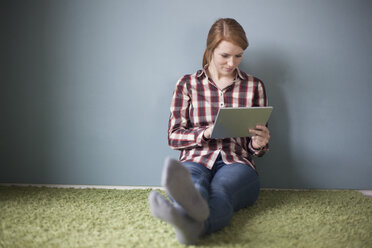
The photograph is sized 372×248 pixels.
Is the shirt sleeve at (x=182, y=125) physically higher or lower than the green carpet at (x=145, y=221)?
higher

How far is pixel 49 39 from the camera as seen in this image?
178 centimetres

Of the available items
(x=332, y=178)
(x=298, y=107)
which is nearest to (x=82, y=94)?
(x=298, y=107)

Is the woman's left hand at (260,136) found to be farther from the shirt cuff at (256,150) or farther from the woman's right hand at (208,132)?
the woman's right hand at (208,132)

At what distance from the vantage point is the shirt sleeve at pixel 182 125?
148 centimetres

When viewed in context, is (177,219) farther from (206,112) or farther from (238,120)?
(206,112)

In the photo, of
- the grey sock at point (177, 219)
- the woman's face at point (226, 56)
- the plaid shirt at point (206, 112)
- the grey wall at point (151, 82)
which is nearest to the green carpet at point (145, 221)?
the grey sock at point (177, 219)

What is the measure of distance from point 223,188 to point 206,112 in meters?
0.47

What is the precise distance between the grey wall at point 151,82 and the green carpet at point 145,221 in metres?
0.18

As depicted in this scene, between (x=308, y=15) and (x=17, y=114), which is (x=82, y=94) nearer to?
(x=17, y=114)

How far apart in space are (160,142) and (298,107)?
2.68 feet

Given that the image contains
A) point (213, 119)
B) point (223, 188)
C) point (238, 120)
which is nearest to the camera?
point (223, 188)

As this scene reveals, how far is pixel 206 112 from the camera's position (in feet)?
5.07

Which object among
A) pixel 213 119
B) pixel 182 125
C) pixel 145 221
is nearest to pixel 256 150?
pixel 213 119

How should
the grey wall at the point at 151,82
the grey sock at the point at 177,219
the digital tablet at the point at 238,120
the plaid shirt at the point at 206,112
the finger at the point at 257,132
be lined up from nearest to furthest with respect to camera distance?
the grey sock at the point at 177,219
the digital tablet at the point at 238,120
the finger at the point at 257,132
the plaid shirt at the point at 206,112
the grey wall at the point at 151,82
